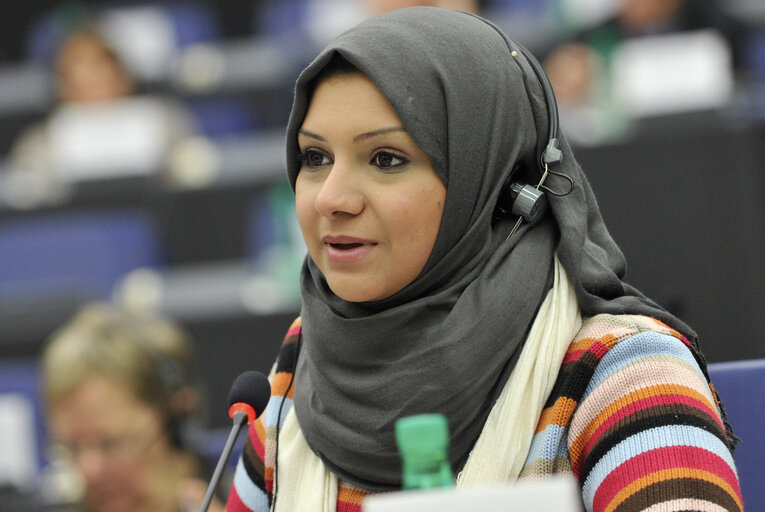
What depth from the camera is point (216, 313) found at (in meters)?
3.27

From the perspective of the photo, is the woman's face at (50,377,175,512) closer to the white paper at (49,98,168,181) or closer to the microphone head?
the microphone head

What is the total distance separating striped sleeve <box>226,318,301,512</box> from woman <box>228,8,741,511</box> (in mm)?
119

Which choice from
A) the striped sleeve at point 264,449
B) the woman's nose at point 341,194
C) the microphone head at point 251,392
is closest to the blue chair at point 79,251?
the striped sleeve at point 264,449

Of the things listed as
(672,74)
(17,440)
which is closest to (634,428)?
(17,440)

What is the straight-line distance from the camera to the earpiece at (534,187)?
1.28 metres

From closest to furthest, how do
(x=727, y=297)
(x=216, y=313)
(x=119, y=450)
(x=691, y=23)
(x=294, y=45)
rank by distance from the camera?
1. (x=119, y=450)
2. (x=727, y=297)
3. (x=216, y=313)
4. (x=691, y=23)
5. (x=294, y=45)

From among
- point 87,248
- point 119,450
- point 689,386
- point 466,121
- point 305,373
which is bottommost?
point 87,248

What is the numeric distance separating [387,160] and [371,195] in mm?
48

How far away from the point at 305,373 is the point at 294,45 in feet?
13.3

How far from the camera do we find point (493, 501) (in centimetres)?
67

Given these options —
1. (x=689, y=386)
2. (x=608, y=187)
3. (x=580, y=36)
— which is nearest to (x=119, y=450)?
(x=689, y=386)

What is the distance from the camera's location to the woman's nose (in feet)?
4.10

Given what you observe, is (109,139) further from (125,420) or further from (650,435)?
(650,435)

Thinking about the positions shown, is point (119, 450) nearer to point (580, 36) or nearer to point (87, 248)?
point (87, 248)
